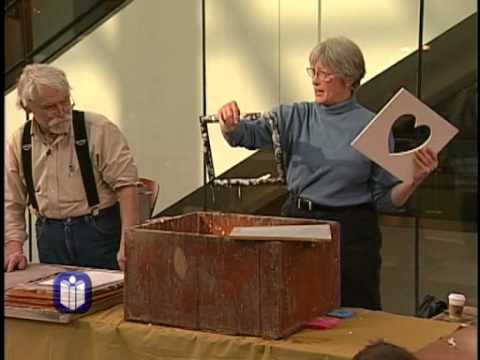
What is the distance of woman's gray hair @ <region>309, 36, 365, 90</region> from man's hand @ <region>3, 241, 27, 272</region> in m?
1.02

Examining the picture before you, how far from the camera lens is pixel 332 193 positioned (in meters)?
2.41

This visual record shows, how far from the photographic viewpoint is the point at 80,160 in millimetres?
2570

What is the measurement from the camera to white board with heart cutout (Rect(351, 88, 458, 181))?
2012 millimetres

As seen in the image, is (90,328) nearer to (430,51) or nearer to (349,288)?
(349,288)

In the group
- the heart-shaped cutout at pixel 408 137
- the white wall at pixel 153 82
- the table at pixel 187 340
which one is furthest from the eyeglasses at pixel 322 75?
the white wall at pixel 153 82

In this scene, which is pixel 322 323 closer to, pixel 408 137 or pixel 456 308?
pixel 456 308

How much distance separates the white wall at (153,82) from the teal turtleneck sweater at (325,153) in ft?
7.67

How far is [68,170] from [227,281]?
0.91m

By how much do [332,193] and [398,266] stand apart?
196 centimetres

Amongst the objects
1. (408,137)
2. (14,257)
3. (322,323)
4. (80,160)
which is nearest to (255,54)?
(408,137)

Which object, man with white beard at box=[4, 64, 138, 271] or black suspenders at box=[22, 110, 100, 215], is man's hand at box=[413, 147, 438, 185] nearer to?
man with white beard at box=[4, 64, 138, 271]

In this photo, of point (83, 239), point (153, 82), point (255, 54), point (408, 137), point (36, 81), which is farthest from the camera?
point (153, 82)

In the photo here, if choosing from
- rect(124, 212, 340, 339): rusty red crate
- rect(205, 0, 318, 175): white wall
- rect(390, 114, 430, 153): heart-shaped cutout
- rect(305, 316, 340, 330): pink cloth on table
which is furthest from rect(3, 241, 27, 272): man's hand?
rect(205, 0, 318, 175): white wall
